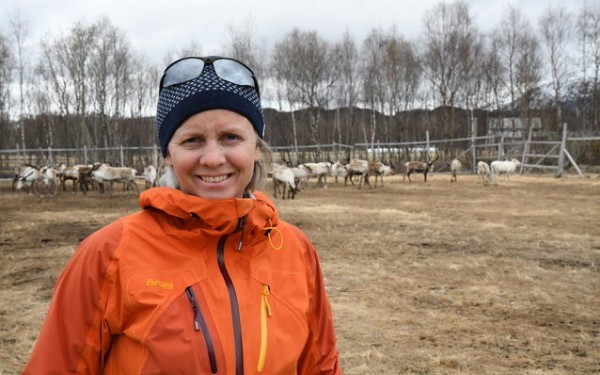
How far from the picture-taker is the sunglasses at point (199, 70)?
164 centimetres

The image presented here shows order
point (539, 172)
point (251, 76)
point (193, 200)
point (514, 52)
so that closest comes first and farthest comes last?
point (193, 200)
point (251, 76)
point (539, 172)
point (514, 52)

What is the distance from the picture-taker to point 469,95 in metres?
39.1

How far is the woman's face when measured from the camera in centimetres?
158

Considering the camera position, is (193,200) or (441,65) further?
(441,65)

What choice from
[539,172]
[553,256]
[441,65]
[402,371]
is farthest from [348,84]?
[402,371]

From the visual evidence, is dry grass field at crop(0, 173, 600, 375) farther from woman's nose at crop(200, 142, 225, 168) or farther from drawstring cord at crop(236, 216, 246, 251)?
woman's nose at crop(200, 142, 225, 168)

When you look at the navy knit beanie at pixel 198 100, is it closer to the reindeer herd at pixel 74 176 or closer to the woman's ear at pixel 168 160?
the woman's ear at pixel 168 160

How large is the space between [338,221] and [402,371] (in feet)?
24.6

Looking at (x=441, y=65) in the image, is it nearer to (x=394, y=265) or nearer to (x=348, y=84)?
(x=348, y=84)

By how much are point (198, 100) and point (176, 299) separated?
599 mm

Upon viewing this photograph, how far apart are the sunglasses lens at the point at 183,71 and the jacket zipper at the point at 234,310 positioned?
1.72 ft

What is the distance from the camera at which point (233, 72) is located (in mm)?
1691

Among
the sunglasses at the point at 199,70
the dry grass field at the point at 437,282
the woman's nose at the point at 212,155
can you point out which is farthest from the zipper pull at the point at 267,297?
the dry grass field at the point at 437,282

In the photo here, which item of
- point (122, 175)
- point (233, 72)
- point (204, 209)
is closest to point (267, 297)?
point (204, 209)
